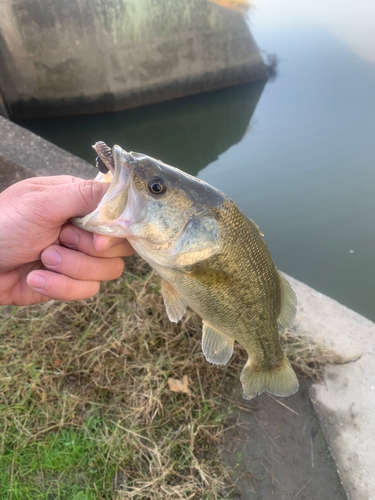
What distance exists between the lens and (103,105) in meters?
8.06

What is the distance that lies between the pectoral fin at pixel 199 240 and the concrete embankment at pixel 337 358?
1.83 metres

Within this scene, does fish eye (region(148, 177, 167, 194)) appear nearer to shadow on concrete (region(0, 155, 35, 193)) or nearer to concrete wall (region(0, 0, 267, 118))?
shadow on concrete (region(0, 155, 35, 193))

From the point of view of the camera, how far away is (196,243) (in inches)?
52.4

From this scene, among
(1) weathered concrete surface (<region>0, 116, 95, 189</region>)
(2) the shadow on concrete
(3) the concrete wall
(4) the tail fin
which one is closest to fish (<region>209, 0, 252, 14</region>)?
(3) the concrete wall

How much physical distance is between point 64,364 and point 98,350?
264 mm

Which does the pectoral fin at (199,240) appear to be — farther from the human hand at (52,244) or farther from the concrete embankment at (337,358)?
the concrete embankment at (337,358)

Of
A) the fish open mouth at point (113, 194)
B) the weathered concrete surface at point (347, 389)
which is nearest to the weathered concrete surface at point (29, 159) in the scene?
the fish open mouth at point (113, 194)

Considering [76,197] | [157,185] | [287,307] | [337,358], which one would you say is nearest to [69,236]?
[76,197]

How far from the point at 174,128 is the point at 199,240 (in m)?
7.89

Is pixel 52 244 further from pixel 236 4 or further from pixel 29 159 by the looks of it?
pixel 236 4

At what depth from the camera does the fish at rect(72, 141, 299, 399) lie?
1242mm

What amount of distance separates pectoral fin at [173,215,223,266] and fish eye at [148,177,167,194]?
7.0 inches

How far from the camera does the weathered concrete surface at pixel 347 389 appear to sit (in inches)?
85.8

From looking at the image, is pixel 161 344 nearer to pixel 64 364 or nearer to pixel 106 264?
pixel 64 364
